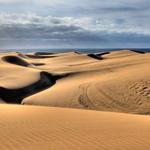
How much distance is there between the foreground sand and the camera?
7352mm

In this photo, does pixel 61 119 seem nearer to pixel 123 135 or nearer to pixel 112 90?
pixel 123 135

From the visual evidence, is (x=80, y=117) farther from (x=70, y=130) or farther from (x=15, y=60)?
(x=15, y=60)

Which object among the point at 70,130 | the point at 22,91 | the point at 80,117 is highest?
the point at 70,130

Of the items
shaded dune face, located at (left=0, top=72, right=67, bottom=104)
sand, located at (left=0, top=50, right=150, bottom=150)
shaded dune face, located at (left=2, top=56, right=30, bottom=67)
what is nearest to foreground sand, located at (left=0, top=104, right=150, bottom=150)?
sand, located at (left=0, top=50, right=150, bottom=150)

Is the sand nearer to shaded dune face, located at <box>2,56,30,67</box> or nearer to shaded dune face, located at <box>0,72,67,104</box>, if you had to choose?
shaded dune face, located at <box>0,72,67,104</box>

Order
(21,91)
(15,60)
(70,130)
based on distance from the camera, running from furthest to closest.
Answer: (15,60)
(21,91)
(70,130)

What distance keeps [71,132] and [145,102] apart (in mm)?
6853

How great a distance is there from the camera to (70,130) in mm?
8852

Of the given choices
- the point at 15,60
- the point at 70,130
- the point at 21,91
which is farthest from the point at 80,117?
the point at 15,60

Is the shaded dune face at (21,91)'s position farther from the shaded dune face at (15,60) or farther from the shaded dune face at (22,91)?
the shaded dune face at (15,60)

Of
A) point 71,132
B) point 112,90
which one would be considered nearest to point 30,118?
point 71,132

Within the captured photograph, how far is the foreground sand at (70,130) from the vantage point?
735 cm

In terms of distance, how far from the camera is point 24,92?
20.7 m

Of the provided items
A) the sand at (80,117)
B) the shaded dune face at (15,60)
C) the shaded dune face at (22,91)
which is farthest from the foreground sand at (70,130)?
the shaded dune face at (15,60)
